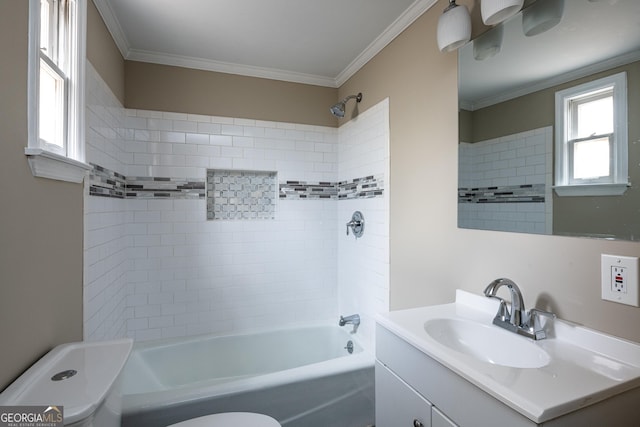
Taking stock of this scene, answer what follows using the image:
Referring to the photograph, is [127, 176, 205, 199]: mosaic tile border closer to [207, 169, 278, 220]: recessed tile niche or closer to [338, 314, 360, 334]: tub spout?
[207, 169, 278, 220]: recessed tile niche

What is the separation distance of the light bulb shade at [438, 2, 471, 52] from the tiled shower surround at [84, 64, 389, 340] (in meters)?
0.74

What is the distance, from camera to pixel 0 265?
919mm

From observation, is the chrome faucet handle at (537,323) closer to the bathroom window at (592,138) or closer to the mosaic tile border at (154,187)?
the bathroom window at (592,138)

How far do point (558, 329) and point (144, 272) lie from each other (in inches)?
100.0

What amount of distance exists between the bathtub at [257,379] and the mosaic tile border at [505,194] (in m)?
1.23

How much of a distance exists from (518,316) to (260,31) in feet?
7.06

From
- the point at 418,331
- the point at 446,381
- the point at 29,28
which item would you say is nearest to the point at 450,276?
the point at 418,331

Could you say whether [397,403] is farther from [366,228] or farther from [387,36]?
[387,36]

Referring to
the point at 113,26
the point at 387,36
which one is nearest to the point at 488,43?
the point at 387,36

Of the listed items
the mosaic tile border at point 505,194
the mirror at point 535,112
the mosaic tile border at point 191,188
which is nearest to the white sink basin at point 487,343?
the mirror at point 535,112

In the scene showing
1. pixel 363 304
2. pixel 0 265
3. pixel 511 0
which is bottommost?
pixel 363 304

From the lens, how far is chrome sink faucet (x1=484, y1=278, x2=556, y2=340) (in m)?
1.13

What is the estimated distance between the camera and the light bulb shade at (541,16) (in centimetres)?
115

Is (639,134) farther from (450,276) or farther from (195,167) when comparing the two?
(195,167)
